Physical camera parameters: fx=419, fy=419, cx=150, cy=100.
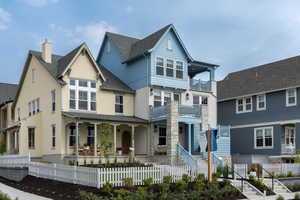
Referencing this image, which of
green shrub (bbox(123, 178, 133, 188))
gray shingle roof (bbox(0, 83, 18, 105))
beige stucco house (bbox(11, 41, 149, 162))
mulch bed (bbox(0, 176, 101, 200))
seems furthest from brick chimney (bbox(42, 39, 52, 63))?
green shrub (bbox(123, 178, 133, 188))

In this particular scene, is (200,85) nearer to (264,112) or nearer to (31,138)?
(264,112)

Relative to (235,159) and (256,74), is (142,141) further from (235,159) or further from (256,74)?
(256,74)

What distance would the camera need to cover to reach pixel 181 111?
107 ft

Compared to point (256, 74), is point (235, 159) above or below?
below

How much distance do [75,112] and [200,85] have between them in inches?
466

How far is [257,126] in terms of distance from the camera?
3912 centimetres

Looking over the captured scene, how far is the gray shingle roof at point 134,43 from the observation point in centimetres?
3447

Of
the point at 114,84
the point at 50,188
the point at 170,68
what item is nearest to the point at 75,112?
the point at 114,84

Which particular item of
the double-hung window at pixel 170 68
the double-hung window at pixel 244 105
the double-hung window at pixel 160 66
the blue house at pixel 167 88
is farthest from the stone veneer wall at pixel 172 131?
the double-hung window at pixel 244 105

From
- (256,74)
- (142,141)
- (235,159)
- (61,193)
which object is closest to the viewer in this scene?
(61,193)

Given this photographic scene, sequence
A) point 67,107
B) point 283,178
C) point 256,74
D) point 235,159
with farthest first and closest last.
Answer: point 256,74 → point 235,159 → point 67,107 → point 283,178

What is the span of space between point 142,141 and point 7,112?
1646 cm

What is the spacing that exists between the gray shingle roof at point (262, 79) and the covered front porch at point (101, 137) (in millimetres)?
12454

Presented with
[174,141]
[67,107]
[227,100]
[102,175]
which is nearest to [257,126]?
[227,100]
